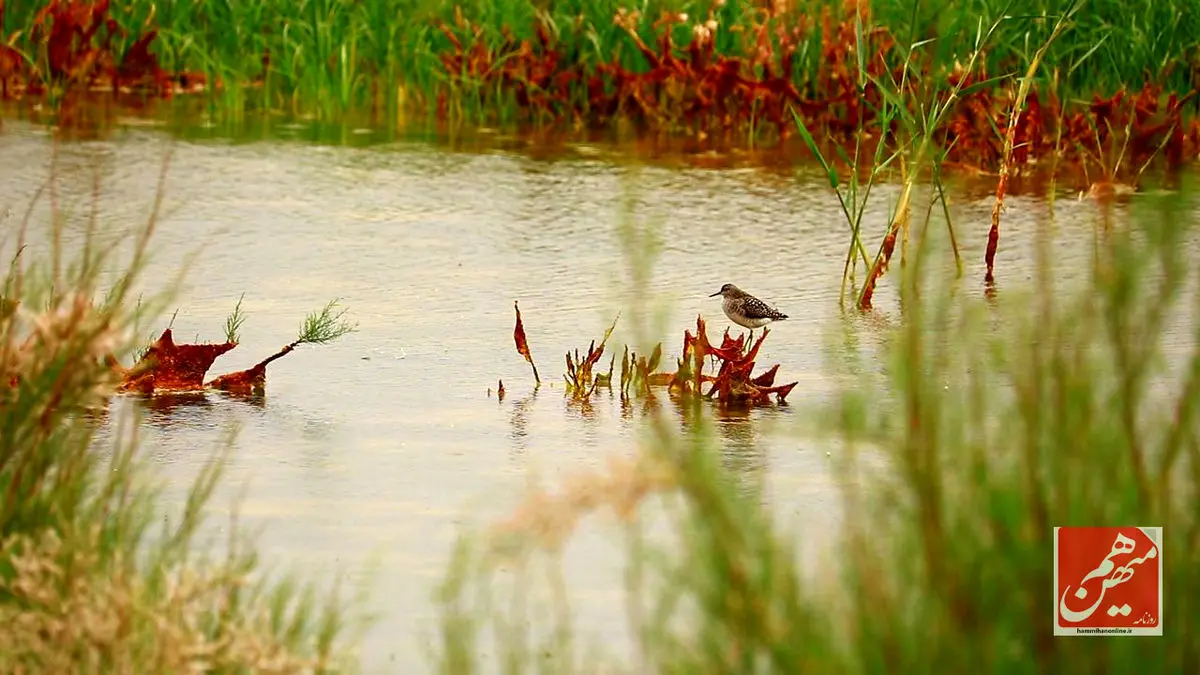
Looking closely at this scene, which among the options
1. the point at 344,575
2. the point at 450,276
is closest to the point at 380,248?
the point at 450,276

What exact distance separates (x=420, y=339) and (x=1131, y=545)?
334cm

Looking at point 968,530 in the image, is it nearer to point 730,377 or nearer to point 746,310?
point 730,377

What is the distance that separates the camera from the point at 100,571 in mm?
3363

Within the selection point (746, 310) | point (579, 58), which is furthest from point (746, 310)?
point (579, 58)

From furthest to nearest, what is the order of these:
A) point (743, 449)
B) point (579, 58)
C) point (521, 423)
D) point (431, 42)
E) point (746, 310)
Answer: point (431, 42), point (579, 58), point (746, 310), point (521, 423), point (743, 449)

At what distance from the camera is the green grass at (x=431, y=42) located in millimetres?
9648

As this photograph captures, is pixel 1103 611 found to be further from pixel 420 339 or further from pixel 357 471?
pixel 420 339

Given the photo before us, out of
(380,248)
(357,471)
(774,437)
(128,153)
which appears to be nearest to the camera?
(357,471)

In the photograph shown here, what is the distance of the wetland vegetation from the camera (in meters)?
2.65

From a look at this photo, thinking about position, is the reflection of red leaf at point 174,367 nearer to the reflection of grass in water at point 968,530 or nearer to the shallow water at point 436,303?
the shallow water at point 436,303

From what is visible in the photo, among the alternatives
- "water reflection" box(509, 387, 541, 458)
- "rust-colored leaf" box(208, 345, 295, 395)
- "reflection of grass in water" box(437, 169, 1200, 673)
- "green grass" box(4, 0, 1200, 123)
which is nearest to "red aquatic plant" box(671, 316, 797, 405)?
"water reflection" box(509, 387, 541, 458)

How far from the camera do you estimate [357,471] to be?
4.52 meters

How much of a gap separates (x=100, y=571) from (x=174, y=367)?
193 cm

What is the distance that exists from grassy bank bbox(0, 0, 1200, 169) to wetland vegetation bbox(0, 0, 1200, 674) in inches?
0.9
